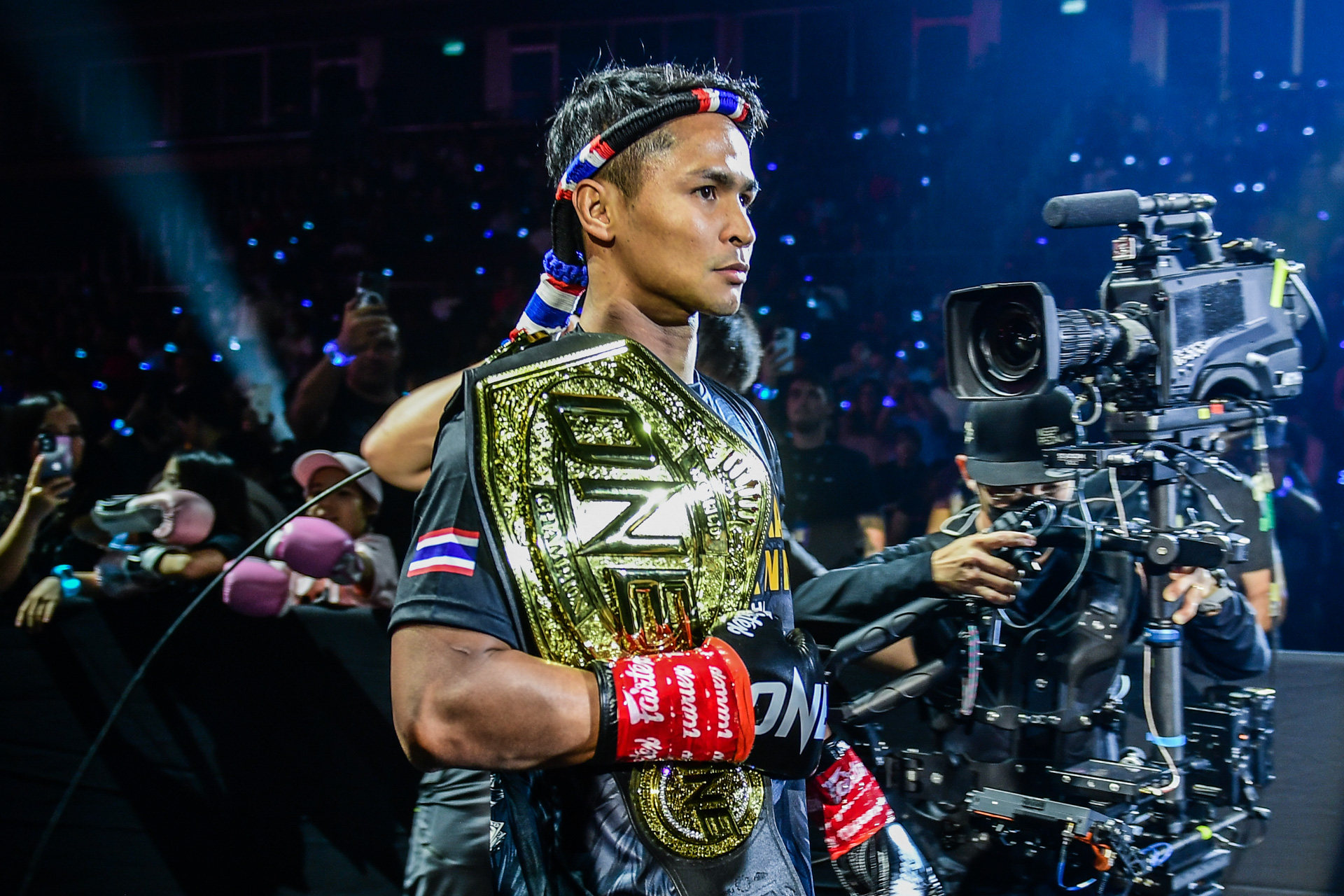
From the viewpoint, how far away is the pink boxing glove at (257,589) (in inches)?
134

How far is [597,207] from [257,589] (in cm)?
244

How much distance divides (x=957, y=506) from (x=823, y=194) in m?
2.79

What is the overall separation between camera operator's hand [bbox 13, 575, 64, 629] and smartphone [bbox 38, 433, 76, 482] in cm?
60

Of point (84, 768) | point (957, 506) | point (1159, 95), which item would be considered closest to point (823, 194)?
point (1159, 95)

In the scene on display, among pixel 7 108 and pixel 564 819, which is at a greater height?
pixel 7 108

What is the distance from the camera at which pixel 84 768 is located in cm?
348

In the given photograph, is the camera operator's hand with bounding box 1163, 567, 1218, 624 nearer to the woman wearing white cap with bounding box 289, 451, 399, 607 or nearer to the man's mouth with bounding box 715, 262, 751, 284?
the man's mouth with bounding box 715, 262, 751, 284

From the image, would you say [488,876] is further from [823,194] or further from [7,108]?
[7,108]

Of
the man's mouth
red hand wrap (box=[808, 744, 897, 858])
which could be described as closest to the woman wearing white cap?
red hand wrap (box=[808, 744, 897, 858])

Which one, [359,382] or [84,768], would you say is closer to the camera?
[84,768]

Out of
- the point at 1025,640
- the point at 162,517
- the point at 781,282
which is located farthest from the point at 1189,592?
the point at 781,282

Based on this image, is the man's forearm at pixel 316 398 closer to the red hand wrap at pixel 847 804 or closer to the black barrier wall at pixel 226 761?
the black barrier wall at pixel 226 761

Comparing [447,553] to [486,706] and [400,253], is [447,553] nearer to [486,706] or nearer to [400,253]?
[486,706]

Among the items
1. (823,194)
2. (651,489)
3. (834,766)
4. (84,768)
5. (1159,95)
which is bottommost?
(84,768)
